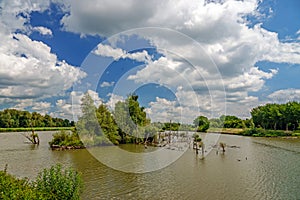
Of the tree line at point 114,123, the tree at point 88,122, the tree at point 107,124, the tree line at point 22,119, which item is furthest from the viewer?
the tree line at point 22,119

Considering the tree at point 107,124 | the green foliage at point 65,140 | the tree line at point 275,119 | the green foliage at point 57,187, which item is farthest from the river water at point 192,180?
the tree line at point 275,119

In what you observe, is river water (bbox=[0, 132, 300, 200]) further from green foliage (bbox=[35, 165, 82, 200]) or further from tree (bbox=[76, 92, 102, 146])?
tree (bbox=[76, 92, 102, 146])

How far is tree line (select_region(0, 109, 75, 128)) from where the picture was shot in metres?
116

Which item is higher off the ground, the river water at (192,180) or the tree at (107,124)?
the tree at (107,124)

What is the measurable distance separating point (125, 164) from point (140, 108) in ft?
101

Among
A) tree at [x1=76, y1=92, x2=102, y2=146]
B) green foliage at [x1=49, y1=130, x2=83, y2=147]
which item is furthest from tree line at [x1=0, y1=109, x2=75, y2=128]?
green foliage at [x1=49, y1=130, x2=83, y2=147]

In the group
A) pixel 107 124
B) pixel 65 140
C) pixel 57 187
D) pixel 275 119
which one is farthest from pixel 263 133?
pixel 57 187

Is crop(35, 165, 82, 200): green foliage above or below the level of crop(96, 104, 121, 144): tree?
below

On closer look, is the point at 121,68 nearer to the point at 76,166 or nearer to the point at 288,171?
the point at 76,166

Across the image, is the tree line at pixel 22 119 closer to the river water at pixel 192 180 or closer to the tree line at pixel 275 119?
the tree line at pixel 275 119

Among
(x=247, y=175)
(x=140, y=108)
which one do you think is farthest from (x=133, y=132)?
(x=247, y=175)

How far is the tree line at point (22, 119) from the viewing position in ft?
379

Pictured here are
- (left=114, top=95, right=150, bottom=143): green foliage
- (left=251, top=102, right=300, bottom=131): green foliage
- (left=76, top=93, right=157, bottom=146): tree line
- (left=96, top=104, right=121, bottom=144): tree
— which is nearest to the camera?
(left=76, top=93, right=157, bottom=146): tree line

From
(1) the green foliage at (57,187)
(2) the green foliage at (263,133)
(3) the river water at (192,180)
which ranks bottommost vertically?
(3) the river water at (192,180)
